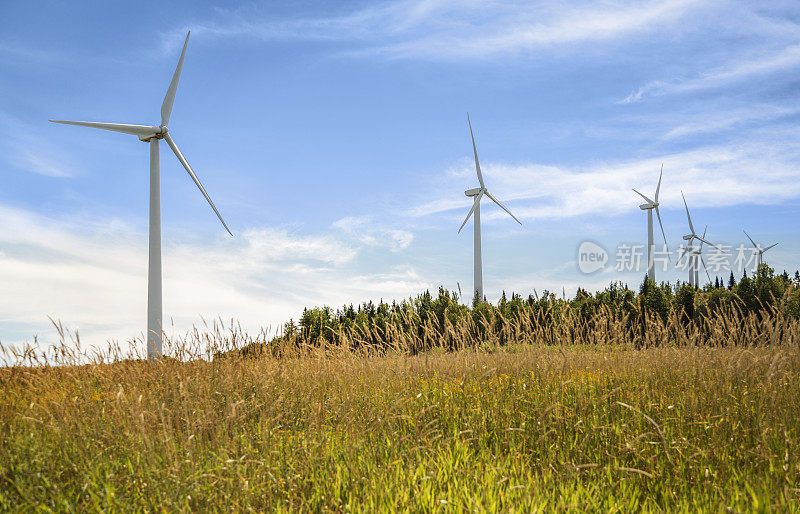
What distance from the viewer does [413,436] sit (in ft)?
19.1

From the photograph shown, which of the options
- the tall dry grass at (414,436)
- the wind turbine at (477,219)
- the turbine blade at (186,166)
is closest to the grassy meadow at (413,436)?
the tall dry grass at (414,436)

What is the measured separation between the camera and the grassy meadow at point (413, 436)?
419 centimetres

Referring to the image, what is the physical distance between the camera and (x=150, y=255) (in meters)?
19.6

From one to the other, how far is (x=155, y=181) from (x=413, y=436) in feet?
58.9

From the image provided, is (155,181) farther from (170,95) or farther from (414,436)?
(414,436)

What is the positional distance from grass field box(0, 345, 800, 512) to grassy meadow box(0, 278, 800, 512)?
1.2 inches

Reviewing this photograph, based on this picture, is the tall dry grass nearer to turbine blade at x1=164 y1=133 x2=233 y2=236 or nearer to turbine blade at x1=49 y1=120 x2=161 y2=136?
turbine blade at x1=164 y1=133 x2=233 y2=236

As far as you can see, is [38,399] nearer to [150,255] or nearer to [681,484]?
[681,484]

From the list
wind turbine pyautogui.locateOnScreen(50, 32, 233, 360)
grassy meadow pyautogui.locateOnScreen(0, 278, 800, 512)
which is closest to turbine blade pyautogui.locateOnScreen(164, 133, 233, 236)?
wind turbine pyautogui.locateOnScreen(50, 32, 233, 360)

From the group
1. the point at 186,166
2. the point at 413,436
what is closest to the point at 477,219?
the point at 186,166

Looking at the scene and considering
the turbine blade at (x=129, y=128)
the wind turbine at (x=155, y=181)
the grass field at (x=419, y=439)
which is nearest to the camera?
the grass field at (x=419, y=439)

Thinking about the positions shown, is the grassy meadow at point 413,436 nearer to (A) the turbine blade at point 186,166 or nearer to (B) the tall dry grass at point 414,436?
(B) the tall dry grass at point 414,436

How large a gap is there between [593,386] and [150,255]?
17.8 meters

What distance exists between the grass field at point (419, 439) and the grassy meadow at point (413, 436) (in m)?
0.03
